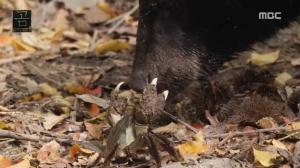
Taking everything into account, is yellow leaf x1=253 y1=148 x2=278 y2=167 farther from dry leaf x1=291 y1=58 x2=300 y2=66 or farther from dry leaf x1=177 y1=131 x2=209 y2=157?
dry leaf x1=291 y1=58 x2=300 y2=66

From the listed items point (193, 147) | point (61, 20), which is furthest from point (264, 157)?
point (61, 20)

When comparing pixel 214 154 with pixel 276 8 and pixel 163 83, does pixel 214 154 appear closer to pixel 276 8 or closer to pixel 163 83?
pixel 163 83

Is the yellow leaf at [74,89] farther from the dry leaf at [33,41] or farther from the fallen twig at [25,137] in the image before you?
the dry leaf at [33,41]

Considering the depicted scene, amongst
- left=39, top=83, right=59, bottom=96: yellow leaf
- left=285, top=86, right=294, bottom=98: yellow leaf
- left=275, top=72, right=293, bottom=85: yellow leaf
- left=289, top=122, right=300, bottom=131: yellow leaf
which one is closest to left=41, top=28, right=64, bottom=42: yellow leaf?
left=39, top=83, right=59, bottom=96: yellow leaf

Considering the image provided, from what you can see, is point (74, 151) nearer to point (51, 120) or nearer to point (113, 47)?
point (51, 120)

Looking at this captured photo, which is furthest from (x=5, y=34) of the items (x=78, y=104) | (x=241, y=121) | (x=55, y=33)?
(x=241, y=121)
